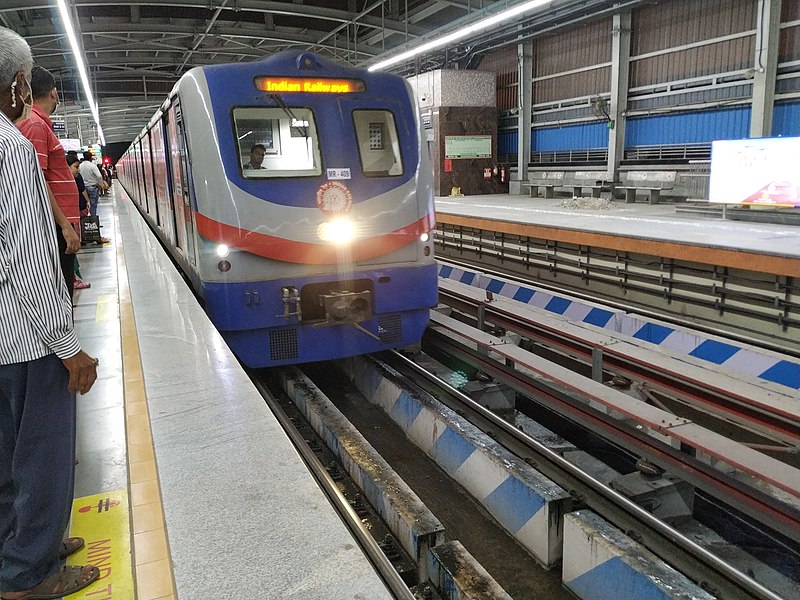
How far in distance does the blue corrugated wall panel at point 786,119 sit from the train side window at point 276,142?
8.78 metres

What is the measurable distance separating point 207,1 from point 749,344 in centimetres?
1369

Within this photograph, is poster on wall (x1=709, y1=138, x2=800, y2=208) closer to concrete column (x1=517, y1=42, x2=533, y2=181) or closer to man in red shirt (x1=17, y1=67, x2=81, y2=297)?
man in red shirt (x1=17, y1=67, x2=81, y2=297)

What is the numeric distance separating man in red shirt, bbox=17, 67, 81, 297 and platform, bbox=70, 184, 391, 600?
66 centimetres

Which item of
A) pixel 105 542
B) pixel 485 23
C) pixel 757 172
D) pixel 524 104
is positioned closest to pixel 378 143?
pixel 105 542

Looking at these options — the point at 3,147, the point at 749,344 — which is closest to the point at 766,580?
the point at 749,344

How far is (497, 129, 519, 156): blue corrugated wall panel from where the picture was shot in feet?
57.8

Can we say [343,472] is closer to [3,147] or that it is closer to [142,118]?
[3,147]

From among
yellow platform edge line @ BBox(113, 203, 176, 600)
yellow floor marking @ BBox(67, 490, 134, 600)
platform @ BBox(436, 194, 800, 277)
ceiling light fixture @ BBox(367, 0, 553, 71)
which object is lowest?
yellow floor marking @ BBox(67, 490, 134, 600)

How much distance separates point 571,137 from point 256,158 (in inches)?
480

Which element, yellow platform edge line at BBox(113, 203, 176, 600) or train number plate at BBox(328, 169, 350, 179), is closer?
yellow platform edge line at BBox(113, 203, 176, 600)

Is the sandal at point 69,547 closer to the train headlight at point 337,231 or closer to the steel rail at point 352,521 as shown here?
the steel rail at point 352,521

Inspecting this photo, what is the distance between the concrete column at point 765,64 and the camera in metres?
10.6

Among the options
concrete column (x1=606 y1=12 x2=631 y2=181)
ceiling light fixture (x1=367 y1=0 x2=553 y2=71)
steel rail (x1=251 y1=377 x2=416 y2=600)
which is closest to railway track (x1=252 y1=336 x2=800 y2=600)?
steel rail (x1=251 y1=377 x2=416 y2=600)

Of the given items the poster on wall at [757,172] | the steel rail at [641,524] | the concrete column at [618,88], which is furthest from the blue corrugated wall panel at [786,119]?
the steel rail at [641,524]
